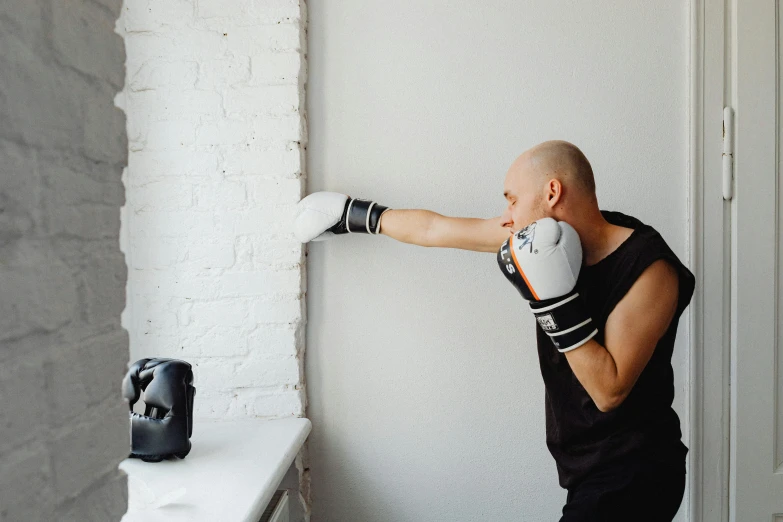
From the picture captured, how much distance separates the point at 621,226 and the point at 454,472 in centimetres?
107

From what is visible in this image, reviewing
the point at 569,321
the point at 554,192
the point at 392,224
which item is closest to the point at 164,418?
the point at 392,224

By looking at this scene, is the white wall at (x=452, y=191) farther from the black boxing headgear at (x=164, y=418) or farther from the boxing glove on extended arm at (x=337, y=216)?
the black boxing headgear at (x=164, y=418)

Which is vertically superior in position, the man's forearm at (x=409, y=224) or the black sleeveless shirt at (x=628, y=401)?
the man's forearm at (x=409, y=224)

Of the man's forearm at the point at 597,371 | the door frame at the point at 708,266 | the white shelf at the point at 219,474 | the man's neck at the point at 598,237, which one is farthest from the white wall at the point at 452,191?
the man's forearm at the point at 597,371

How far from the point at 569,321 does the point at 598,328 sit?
7.2 inches

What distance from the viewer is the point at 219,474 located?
160cm

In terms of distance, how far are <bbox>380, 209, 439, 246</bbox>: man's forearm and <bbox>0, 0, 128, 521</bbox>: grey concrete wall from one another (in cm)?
120

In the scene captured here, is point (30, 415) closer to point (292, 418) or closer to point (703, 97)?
point (292, 418)

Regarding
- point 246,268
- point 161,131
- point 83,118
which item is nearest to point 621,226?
point 246,268

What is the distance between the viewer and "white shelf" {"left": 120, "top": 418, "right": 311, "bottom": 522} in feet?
4.50

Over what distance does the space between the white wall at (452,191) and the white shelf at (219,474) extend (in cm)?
30

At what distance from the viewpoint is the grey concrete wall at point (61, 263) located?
0.63m

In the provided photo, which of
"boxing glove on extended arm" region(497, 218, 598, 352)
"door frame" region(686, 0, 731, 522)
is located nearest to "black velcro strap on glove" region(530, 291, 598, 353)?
"boxing glove on extended arm" region(497, 218, 598, 352)

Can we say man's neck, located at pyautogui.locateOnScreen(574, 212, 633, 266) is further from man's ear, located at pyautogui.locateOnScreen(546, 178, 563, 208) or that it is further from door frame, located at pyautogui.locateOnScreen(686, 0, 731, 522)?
door frame, located at pyautogui.locateOnScreen(686, 0, 731, 522)
